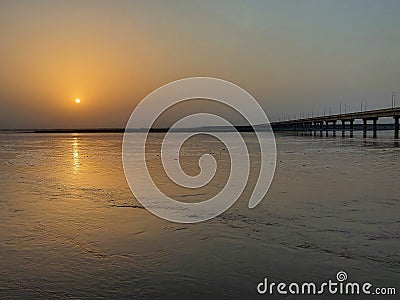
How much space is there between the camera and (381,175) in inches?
688

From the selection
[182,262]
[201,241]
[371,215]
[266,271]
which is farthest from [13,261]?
[371,215]

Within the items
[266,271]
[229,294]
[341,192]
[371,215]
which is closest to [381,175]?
[341,192]

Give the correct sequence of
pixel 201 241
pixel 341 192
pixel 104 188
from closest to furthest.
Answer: pixel 201 241
pixel 341 192
pixel 104 188

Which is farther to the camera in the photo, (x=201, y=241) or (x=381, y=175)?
(x=381, y=175)

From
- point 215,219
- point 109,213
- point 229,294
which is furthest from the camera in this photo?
point 109,213

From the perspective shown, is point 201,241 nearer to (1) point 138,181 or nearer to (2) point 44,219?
(2) point 44,219

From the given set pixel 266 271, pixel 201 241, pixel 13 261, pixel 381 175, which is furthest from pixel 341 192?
pixel 13 261

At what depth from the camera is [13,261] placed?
6680 mm

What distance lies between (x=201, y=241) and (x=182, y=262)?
4.17 feet

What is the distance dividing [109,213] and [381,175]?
12.5 metres

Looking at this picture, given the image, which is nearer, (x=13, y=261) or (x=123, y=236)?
(x=13, y=261)

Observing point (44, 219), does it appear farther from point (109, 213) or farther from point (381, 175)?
point (381, 175)

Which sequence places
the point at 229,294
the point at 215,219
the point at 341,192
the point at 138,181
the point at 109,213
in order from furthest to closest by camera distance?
the point at 138,181 → the point at 341,192 → the point at 109,213 → the point at 215,219 → the point at 229,294

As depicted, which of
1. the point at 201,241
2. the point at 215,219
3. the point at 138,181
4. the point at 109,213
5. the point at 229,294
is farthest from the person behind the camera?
the point at 138,181
